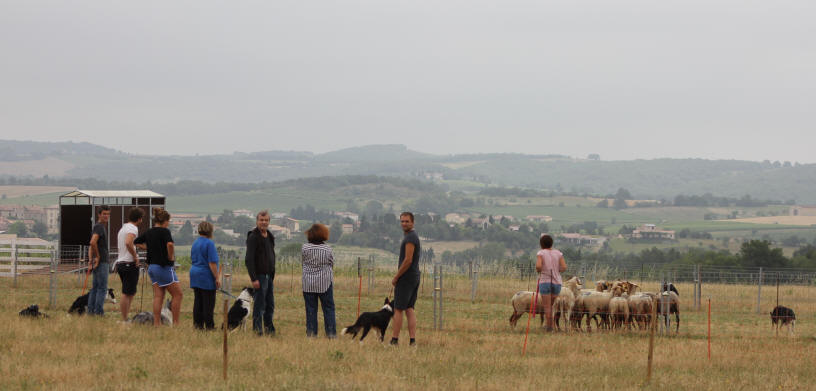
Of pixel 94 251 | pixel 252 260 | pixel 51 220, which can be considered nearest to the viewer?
pixel 252 260

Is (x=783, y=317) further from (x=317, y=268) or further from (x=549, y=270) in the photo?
(x=317, y=268)

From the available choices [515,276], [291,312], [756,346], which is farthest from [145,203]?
[756,346]

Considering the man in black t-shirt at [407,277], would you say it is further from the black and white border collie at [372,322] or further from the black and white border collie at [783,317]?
the black and white border collie at [783,317]

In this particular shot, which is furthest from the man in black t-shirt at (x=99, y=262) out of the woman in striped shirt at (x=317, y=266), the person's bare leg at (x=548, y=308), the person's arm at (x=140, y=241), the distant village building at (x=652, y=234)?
the distant village building at (x=652, y=234)

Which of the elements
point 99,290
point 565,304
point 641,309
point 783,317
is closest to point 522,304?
point 565,304

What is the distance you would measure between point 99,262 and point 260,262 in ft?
9.51

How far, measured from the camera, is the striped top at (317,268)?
39.7 feet

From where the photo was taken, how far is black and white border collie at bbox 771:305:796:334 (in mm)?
16922

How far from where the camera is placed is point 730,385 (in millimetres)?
9773

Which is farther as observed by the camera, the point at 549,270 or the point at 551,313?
the point at 551,313

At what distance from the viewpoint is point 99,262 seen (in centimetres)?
1349

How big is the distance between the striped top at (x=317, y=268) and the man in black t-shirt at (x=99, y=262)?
3435 mm

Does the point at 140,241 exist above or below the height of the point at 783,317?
above

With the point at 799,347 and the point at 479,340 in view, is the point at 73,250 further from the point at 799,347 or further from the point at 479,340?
the point at 799,347
